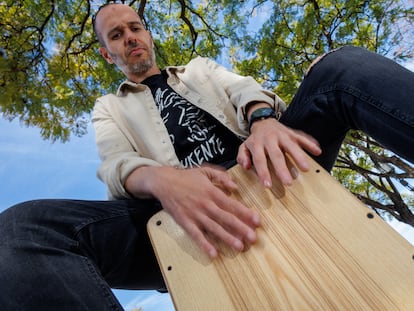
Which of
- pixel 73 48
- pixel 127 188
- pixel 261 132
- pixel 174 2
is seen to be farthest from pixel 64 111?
pixel 261 132

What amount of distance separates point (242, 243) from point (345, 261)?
0.26 metres

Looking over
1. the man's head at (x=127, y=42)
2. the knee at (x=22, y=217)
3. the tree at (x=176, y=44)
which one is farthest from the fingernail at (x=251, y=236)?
the tree at (x=176, y=44)

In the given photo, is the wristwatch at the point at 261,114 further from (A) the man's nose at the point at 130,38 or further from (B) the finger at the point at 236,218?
(A) the man's nose at the point at 130,38

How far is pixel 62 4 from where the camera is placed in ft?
13.1

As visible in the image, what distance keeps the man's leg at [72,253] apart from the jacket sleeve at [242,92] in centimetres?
57

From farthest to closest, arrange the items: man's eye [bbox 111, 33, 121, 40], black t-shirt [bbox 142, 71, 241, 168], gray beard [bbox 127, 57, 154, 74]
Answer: man's eye [bbox 111, 33, 121, 40] → gray beard [bbox 127, 57, 154, 74] → black t-shirt [bbox 142, 71, 241, 168]

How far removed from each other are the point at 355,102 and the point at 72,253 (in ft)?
3.16

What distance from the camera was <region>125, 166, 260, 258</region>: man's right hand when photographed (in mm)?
777

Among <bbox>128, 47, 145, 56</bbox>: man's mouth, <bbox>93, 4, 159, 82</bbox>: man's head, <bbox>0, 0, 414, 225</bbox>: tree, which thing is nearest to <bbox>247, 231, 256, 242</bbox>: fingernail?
<bbox>93, 4, 159, 82</bbox>: man's head

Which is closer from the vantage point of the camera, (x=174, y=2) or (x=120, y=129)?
(x=120, y=129)

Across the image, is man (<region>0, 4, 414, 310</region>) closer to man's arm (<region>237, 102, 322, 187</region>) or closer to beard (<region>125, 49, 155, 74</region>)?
man's arm (<region>237, 102, 322, 187</region>)

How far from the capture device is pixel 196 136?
141 centimetres

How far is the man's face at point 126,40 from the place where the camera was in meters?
1.95

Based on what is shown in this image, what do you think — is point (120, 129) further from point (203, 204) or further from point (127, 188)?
point (203, 204)
